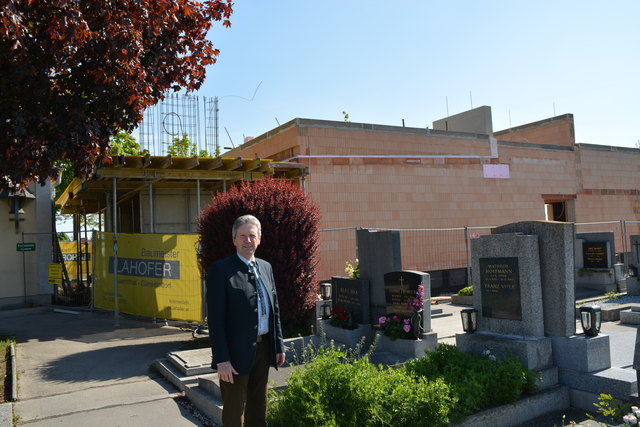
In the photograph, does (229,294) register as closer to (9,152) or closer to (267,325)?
(267,325)

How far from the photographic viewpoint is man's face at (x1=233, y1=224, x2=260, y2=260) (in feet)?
13.1

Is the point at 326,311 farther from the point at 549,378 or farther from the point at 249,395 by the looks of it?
the point at 249,395

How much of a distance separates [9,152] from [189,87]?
265 cm

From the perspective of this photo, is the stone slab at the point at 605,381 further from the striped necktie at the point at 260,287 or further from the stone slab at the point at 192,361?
the stone slab at the point at 192,361

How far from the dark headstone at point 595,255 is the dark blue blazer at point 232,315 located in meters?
13.9

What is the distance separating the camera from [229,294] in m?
3.87

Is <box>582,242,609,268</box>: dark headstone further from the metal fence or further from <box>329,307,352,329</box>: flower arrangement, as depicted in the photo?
<box>329,307,352,329</box>: flower arrangement

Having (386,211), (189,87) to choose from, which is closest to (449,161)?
(386,211)

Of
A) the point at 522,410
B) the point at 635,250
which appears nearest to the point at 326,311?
the point at 522,410

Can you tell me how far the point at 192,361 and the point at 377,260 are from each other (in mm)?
3286

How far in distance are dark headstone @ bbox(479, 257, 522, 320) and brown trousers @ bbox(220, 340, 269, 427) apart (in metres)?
3.69

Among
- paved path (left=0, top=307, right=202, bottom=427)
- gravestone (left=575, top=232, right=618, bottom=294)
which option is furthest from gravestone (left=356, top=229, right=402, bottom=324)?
gravestone (left=575, top=232, right=618, bottom=294)

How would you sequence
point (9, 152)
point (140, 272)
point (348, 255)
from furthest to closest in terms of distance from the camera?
1. point (348, 255)
2. point (140, 272)
3. point (9, 152)

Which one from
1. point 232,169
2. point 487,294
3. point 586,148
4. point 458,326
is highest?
point 586,148
